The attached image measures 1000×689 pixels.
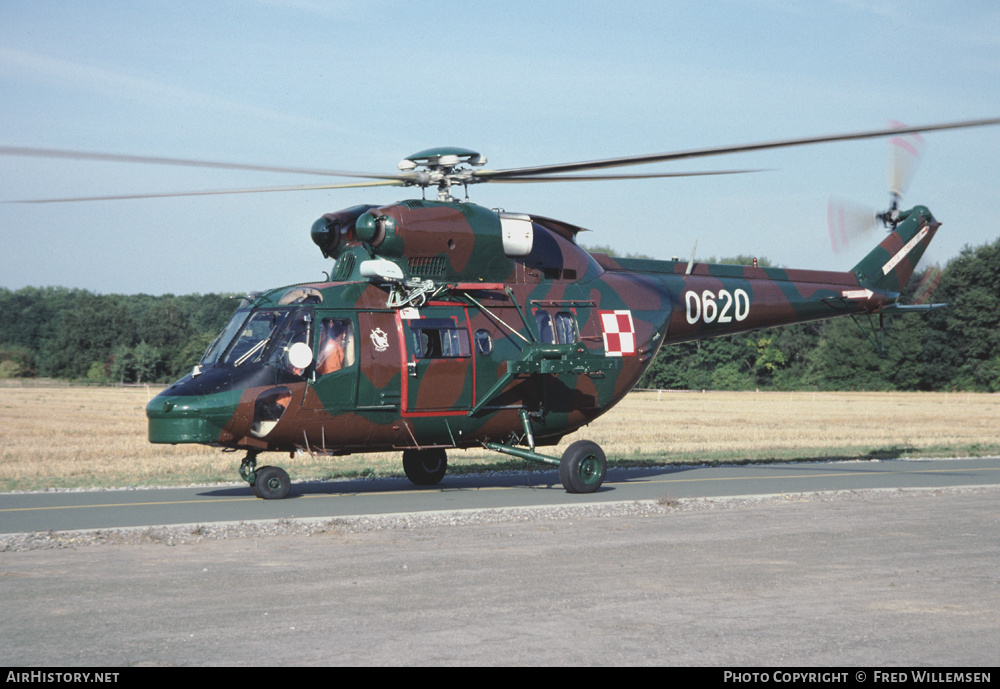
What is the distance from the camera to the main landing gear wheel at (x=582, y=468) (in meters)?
15.8

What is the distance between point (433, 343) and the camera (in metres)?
15.3

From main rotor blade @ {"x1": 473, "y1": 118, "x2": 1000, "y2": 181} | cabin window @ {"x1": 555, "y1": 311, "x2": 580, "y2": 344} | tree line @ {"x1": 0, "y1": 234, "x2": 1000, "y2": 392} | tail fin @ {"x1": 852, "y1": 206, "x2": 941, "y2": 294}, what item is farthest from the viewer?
tree line @ {"x1": 0, "y1": 234, "x2": 1000, "y2": 392}

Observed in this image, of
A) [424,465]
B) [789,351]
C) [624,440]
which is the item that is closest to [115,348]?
[789,351]

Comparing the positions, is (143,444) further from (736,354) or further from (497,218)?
(736,354)

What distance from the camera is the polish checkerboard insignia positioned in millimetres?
17234

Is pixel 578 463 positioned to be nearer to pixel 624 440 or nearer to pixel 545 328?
pixel 545 328

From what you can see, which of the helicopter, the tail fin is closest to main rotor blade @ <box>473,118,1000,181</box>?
the helicopter

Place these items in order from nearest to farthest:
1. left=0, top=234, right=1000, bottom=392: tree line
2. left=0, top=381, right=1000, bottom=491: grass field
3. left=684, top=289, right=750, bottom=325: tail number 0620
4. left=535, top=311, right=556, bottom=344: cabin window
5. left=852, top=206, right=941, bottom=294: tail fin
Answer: left=535, top=311, right=556, bottom=344: cabin window → left=684, top=289, right=750, bottom=325: tail number 0620 → left=0, top=381, right=1000, bottom=491: grass field → left=852, top=206, right=941, bottom=294: tail fin → left=0, top=234, right=1000, bottom=392: tree line

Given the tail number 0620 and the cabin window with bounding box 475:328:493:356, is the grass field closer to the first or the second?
the tail number 0620

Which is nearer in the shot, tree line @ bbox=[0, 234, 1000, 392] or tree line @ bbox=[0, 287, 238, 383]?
tree line @ bbox=[0, 234, 1000, 392]

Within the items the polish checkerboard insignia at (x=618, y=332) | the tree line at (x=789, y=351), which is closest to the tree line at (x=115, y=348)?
the tree line at (x=789, y=351)

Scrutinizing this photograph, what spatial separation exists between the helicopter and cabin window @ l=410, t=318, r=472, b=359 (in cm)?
2

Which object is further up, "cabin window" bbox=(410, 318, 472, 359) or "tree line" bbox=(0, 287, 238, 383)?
"tree line" bbox=(0, 287, 238, 383)
